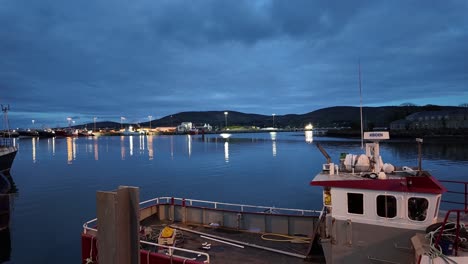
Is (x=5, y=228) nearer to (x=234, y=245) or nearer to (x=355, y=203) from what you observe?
(x=234, y=245)

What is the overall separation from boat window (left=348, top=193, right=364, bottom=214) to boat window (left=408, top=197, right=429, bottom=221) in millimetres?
1383

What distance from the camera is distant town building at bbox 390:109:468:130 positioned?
140250 millimetres

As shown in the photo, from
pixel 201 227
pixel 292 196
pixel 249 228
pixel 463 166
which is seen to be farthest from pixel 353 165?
pixel 463 166

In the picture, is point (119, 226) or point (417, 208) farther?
point (417, 208)

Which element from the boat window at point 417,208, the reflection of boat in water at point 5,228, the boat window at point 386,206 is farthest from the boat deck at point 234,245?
the reflection of boat in water at point 5,228

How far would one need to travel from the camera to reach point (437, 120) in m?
146

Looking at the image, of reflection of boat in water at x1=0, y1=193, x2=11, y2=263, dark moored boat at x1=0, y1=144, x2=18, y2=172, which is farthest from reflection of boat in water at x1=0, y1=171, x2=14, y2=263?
dark moored boat at x1=0, y1=144, x2=18, y2=172

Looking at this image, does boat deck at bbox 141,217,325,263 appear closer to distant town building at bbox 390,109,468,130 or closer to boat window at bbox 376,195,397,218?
boat window at bbox 376,195,397,218

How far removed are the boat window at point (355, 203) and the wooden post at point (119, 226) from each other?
803 centimetres

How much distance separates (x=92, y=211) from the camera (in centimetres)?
2959

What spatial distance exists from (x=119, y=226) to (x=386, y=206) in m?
8.70

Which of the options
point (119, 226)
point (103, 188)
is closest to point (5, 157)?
point (103, 188)

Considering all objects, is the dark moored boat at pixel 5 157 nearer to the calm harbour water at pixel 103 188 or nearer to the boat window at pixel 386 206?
the calm harbour water at pixel 103 188

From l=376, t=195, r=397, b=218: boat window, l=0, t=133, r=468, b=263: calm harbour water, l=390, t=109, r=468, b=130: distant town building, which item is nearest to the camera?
l=376, t=195, r=397, b=218: boat window
